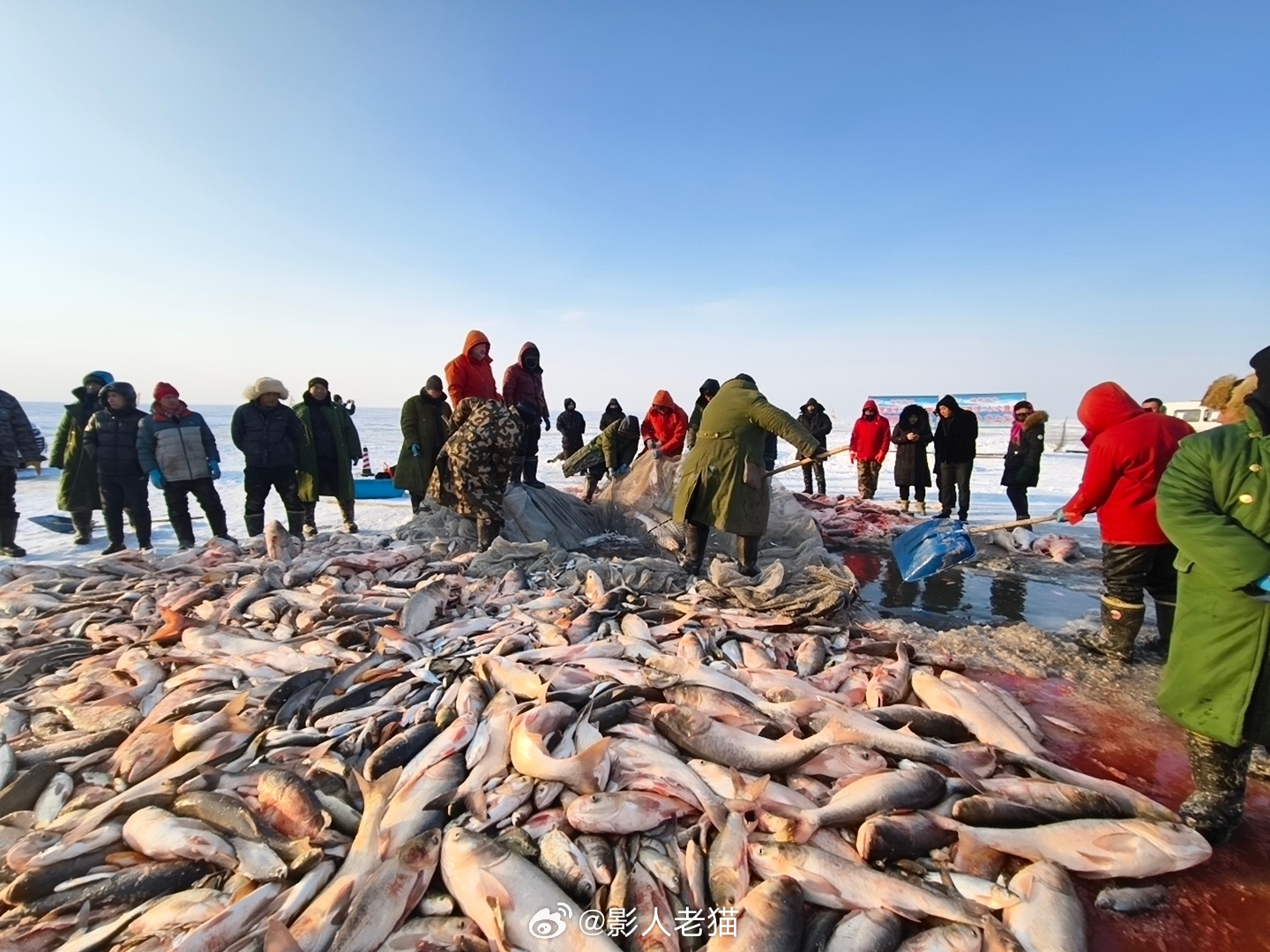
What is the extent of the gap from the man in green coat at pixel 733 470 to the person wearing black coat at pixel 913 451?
5900 mm

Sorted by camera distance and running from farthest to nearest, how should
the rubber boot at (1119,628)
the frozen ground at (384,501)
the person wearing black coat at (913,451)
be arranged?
1. the person wearing black coat at (913,451)
2. the frozen ground at (384,501)
3. the rubber boot at (1119,628)

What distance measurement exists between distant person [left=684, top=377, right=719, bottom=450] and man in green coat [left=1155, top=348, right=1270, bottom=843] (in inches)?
236

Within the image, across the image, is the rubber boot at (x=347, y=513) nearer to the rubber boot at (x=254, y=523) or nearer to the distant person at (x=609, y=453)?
the rubber boot at (x=254, y=523)

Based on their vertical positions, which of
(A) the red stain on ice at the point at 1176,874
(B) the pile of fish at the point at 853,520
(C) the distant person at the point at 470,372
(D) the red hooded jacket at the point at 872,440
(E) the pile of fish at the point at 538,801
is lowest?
(A) the red stain on ice at the point at 1176,874

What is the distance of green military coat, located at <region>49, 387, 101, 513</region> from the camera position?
7.02m

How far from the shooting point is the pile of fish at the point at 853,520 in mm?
8256

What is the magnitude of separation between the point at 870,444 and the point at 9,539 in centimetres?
1271

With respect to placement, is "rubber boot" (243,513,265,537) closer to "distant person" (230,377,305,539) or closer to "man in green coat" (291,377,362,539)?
"distant person" (230,377,305,539)

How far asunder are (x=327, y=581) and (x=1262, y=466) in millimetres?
5751

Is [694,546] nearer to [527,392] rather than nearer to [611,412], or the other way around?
[527,392]

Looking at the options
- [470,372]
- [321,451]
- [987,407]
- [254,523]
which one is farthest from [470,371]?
[987,407]

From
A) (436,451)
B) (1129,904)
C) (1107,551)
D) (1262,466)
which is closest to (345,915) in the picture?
(1129,904)

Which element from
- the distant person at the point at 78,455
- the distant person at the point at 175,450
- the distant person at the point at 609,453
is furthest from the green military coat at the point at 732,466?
the distant person at the point at 78,455

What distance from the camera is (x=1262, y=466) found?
6.49 feet
